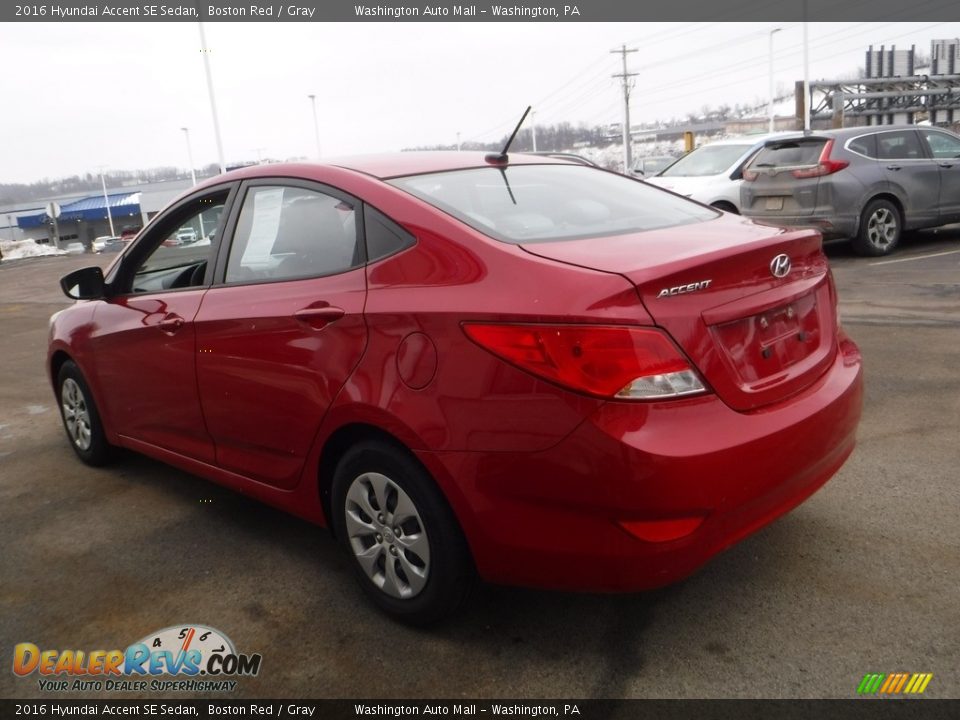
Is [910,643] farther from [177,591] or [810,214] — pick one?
[810,214]

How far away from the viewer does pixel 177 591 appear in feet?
10.6

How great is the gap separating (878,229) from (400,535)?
9676mm

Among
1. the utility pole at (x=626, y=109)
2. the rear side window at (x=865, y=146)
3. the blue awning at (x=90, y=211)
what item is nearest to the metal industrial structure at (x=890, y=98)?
the utility pole at (x=626, y=109)

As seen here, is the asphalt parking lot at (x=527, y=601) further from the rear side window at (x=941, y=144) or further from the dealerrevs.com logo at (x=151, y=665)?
the rear side window at (x=941, y=144)

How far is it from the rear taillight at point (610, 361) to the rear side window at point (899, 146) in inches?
382

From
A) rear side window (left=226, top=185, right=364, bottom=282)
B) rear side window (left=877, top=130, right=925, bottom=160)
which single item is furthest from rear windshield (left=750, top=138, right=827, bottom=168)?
rear side window (left=226, top=185, right=364, bottom=282)

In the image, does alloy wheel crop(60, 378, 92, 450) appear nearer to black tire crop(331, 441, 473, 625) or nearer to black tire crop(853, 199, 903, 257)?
black tire crop(331, 441, 473, 625)

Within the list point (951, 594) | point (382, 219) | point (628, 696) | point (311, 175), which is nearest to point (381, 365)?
point (382, 219)

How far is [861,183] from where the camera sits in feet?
33.6

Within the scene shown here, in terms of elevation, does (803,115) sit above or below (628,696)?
above

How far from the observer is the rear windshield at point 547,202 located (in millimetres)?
2857

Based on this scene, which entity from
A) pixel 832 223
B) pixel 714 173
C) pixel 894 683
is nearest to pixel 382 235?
pixel 894 683

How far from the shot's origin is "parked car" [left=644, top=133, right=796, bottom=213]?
12.0 meters

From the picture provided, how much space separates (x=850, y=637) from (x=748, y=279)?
1.16 metres
